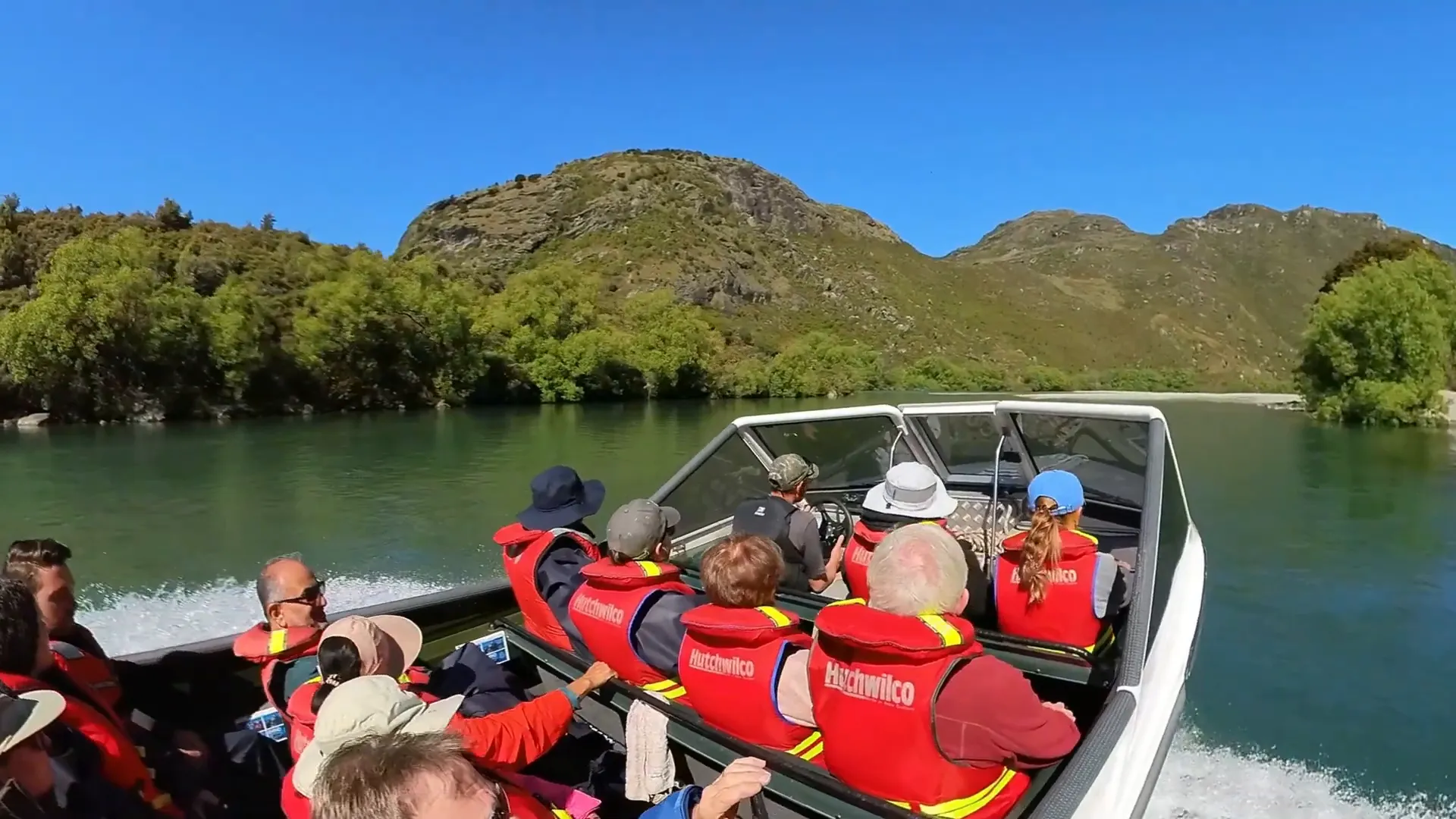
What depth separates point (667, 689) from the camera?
3324mm

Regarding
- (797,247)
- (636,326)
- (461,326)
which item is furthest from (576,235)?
(461,326)

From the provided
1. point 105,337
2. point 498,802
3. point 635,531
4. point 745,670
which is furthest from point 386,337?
point 498,802

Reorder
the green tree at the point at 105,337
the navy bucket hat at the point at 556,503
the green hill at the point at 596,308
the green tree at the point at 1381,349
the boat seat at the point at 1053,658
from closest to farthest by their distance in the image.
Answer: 1. the boat seat at the point at 1053,658
2. the navy bucket hat at the point at 556,503
3. the green tree at the point at 1381,349
4. the green tree at the point at 105,337
5. the green hill at the point at 596,308

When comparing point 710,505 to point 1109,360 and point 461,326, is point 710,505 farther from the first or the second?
point 1109,360

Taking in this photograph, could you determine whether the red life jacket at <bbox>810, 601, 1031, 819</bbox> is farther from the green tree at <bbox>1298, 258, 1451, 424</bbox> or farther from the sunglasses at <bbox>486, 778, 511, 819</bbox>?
the green tree at <bbox>1298, 258, 1451, 424</bbox>

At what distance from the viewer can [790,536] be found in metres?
4.63

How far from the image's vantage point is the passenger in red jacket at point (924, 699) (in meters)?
2.29

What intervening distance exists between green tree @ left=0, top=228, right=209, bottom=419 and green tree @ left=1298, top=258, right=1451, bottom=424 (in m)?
49.3

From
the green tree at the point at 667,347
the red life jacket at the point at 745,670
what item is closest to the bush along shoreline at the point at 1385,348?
the green tree at the point at 667,347

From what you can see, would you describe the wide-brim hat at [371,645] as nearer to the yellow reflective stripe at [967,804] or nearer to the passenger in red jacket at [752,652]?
the passenger in red jacket at [752,652]

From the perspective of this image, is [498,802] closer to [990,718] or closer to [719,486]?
[990,718]

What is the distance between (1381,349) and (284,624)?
42602mm

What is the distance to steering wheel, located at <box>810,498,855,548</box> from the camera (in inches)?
217

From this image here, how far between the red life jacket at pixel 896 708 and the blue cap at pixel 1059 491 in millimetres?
1376
